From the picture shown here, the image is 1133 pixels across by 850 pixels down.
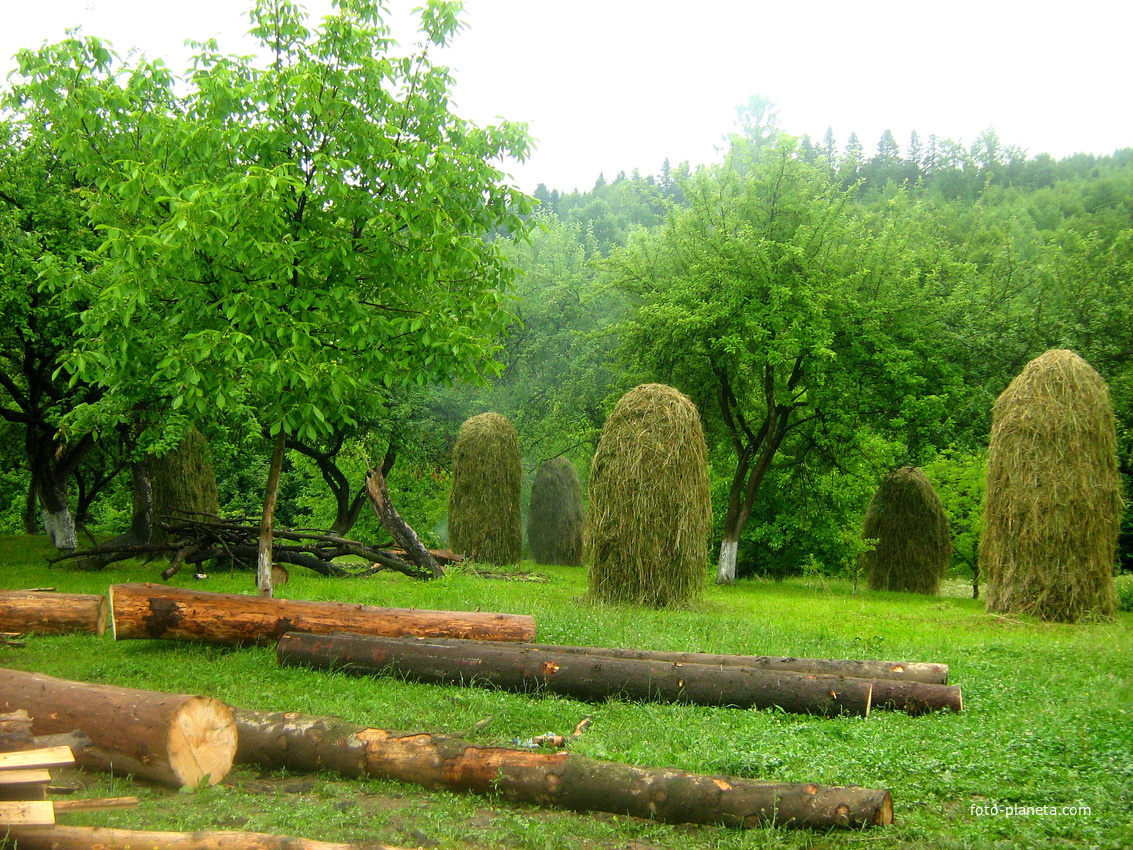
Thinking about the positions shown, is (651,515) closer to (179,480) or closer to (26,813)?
(26,813)

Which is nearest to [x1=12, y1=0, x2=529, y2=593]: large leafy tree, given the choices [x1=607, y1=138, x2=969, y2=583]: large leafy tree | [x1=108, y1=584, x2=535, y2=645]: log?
[x1=108, y1=584, x2=535, y2=645]: log

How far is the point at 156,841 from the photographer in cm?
432

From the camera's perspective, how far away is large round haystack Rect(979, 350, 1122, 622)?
536 inches

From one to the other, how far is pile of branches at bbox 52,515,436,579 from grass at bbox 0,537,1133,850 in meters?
5.27

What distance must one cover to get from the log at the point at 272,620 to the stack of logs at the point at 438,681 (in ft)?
0.05

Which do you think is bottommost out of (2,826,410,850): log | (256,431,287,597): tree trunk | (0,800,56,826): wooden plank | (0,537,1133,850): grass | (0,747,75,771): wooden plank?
(0,537,1133,850): grass

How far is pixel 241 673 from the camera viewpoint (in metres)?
8.66

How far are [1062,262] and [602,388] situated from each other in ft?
47.0

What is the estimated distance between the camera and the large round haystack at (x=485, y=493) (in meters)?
22.3

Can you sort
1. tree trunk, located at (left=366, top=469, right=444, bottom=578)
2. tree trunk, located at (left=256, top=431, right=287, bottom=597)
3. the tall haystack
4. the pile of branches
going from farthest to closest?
the tall haystack → tree trunk, located at (left=366, top=469, right=444, bottom=578) → the pile of branches → tree trunk, located at (left=256, top=431, right=287, bottom=597)

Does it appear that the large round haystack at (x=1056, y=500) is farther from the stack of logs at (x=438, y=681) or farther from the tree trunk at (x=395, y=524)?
the tree trunk at (x=395, y=524)

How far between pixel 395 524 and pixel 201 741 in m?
11.1

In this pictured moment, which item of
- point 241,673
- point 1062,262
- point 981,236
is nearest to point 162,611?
point 241,673

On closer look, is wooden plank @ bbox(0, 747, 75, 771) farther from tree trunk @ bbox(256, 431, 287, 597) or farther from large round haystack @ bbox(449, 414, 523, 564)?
large round haystack @ bbox(449, 414, 523, 564)
